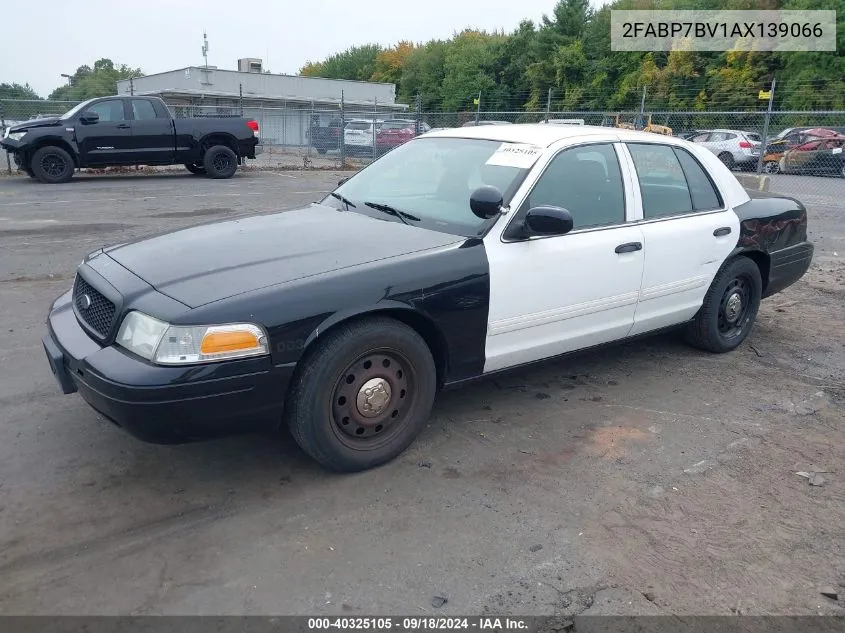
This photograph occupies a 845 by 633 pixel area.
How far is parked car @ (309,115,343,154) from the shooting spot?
24.1 m

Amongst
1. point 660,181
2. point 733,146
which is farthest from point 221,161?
point 733,146

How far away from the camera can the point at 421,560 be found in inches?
109

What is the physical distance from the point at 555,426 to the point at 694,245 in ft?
5.21

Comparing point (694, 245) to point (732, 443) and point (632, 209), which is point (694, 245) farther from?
point (732, 443)

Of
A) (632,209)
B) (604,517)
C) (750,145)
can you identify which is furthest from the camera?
(750,145)

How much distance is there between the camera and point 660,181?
179 inches

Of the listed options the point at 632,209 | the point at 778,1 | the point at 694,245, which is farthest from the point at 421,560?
the point at 778,1

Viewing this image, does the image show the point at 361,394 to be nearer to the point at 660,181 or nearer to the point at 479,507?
the point at 479,507

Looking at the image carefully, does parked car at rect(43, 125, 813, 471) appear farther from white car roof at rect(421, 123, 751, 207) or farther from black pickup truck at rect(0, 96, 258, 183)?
black pickup truck at rect(0, 96, 258, 183)

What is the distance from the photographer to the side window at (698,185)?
15.6ft

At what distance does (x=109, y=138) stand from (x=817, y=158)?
18.8 meters

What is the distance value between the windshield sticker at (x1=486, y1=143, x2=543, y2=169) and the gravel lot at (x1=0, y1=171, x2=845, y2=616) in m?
1.38

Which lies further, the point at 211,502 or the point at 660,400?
the point at 660,400

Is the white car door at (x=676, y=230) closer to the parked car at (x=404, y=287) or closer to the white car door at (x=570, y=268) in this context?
the parked car at (x=404, y=287)
